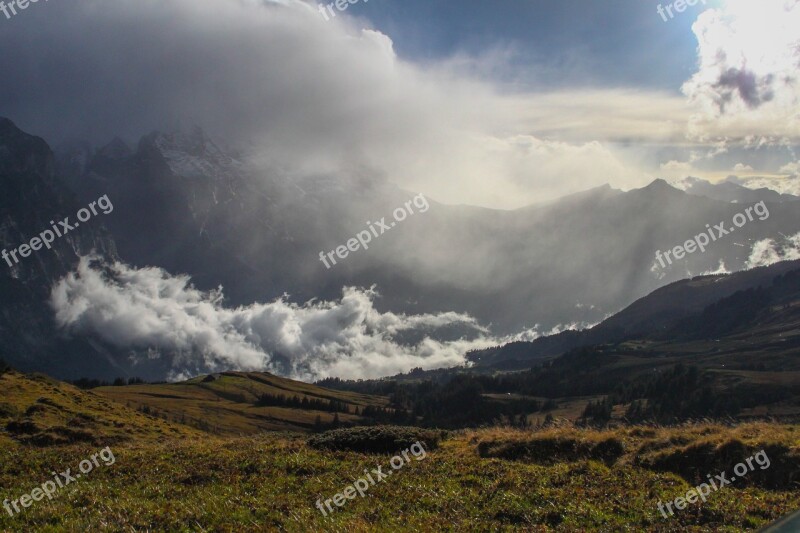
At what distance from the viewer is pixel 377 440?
1300 inches

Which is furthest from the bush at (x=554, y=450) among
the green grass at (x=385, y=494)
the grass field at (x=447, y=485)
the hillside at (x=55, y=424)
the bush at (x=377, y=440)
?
the hillside at (x=55, y=424)

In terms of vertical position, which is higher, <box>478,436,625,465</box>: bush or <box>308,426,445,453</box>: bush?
<box>308,426,445,453</box>: bush

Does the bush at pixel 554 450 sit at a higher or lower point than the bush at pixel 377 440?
lower

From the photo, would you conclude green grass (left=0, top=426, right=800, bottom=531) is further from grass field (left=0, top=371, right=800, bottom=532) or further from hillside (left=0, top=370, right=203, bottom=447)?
hillside (left=0, top=370, right=203, bottom=447)

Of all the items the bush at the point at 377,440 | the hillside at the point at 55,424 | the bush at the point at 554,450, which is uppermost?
the hillside at the point at 55,424

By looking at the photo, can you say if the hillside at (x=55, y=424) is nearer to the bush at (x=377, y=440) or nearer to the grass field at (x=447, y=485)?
the grass field at (x=447, y=485)

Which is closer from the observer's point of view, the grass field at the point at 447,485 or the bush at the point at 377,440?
the grass field at the point at 447,485

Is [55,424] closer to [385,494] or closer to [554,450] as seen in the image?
[385,494]

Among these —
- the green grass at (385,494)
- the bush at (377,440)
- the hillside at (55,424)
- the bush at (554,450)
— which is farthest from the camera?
the hillside at (55,424)

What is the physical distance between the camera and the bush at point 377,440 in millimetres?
32500

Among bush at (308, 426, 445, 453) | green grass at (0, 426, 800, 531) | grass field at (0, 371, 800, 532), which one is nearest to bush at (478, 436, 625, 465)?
grass field at (0, 371, 800, 532)

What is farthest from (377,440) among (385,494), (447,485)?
(385,494)

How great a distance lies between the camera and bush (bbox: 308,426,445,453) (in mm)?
32500

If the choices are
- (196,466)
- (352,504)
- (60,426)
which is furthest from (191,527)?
A: (60,426)
